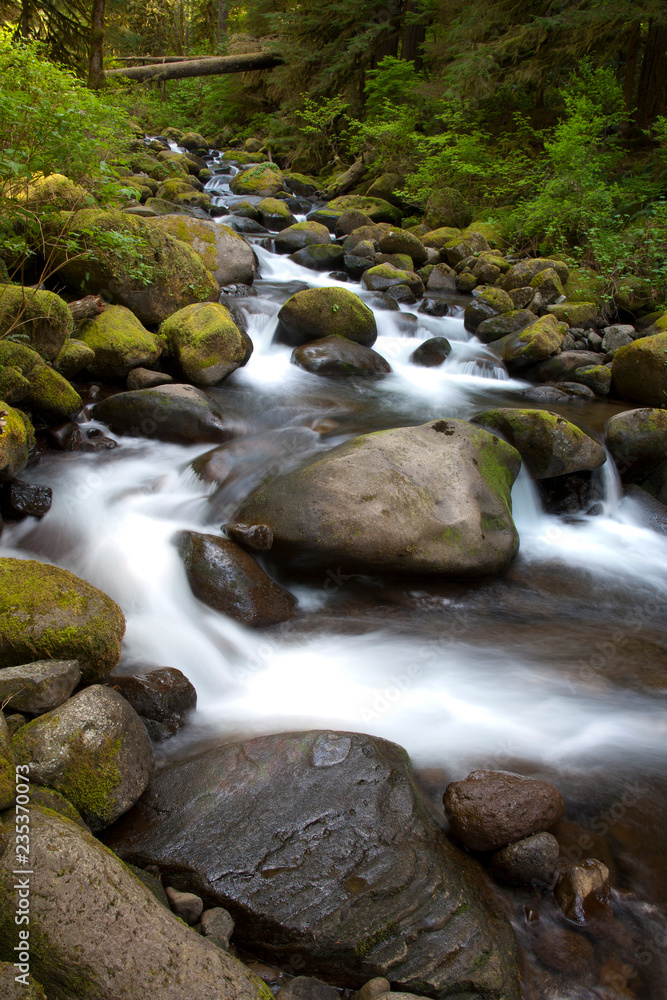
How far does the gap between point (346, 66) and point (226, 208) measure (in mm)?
8624

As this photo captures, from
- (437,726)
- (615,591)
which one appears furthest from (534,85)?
(437,726)

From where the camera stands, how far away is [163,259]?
7785mm

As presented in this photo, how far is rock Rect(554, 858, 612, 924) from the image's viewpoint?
2.64 metres

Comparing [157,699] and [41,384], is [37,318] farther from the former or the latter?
[157,699]

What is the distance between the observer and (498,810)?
279 centimetres

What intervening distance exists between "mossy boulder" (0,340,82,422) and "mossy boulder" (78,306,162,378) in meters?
0.81

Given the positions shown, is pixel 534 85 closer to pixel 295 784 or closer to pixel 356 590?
pixel 356 590

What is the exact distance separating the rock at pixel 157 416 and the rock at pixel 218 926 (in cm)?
464

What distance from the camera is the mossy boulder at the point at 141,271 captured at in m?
6.99

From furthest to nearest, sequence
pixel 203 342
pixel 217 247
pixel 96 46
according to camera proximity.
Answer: pixel 96 46 → pixel 217 247 → pixel 203 342

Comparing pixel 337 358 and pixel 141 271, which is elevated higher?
pixel 141 271

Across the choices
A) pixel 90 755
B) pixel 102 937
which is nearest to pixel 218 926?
pixel 102 937

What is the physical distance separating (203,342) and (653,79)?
47.6 ft

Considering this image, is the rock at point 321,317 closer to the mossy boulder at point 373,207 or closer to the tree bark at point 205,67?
the mossy boulder at point 373,207
